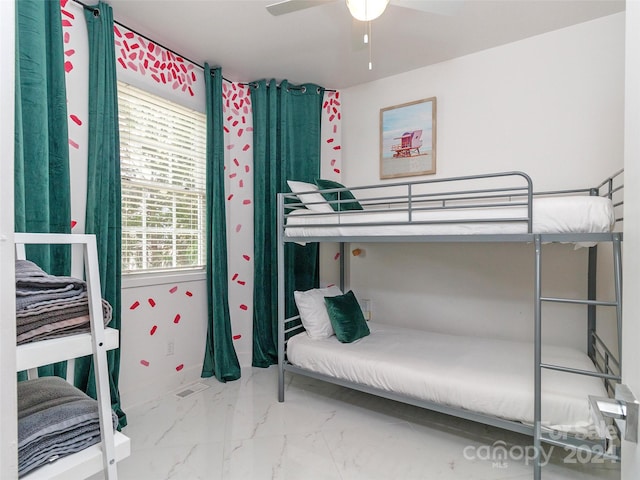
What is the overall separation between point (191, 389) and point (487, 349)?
217 cm

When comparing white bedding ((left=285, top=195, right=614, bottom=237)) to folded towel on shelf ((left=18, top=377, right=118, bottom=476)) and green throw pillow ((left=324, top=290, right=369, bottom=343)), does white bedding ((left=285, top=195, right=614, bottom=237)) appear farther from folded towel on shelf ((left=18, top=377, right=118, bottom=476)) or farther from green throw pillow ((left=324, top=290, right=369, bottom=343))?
folded towel on shelf ((left=18, top=377, right=118, bottom=476))

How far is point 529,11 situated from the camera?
2152mm

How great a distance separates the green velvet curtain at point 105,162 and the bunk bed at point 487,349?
106 cm

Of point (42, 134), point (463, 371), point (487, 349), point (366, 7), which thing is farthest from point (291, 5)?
point (487, 349)

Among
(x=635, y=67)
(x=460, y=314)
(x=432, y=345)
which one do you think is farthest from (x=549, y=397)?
(x=635, y=67)

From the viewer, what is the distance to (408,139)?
9.68 feet

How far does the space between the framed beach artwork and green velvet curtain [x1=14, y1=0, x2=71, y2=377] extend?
2337 mm

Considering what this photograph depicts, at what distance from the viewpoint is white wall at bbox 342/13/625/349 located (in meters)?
2.26

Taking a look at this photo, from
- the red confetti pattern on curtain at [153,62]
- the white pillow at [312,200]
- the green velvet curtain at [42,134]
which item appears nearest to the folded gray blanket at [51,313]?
the green velvet curtain at [42,134]

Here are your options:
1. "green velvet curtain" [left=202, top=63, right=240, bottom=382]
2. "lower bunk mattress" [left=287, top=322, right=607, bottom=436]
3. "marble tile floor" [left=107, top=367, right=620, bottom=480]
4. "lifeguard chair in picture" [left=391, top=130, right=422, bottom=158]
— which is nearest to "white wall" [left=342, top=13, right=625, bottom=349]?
"lifeguard chair in picture" [left=391, top=130, right=422, bottom=158]

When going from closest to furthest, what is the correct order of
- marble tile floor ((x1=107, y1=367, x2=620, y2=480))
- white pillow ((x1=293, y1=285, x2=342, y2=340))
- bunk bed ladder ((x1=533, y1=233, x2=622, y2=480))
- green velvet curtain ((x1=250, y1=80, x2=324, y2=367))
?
bunk bed ladder ((x1=533, y1=233, x2=622, y2=480)) < marble tile floor ((x1=107, y1=367, x2=620, y2=480)) < white pillow ((x1=293, y1=285, x2=342, y2=340)) < green velvet curtain ((x1=250, y1=80, x2=324, y2=367))

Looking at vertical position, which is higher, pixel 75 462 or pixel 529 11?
pixel 529 11

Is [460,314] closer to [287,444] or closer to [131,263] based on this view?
[287,444]

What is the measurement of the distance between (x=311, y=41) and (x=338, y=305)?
77.1 inches
